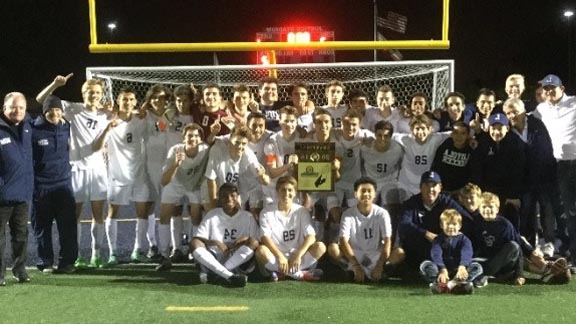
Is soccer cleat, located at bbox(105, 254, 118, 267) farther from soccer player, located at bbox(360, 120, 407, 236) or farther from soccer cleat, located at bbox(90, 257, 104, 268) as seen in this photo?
soccer player, located at bbox(360, 120, 407, 236)

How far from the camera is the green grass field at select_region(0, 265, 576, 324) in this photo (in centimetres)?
547

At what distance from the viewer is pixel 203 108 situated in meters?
7.75

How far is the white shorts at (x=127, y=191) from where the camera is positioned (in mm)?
7992

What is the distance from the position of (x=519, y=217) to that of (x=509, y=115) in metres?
1.08

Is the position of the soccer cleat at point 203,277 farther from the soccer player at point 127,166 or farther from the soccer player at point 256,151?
the soccer player at point 127,166

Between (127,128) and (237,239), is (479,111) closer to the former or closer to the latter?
(237,239)

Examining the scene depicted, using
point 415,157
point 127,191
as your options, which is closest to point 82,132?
point 127,191

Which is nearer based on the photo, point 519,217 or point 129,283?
point 129,283

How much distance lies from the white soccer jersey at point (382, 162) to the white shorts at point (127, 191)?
248cm

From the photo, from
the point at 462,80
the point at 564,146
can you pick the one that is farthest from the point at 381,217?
the point at 462,80

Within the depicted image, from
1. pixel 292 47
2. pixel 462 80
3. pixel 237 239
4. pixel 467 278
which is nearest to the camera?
pixel 467 278

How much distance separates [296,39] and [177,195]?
16.4 feet

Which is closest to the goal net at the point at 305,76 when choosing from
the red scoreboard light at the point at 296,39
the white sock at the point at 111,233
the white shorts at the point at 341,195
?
A: the red scoreboard light at the point at 296,39

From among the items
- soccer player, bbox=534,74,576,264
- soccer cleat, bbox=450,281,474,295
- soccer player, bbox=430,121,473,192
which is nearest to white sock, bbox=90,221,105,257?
soccer player, bbox=430,121,473,192
